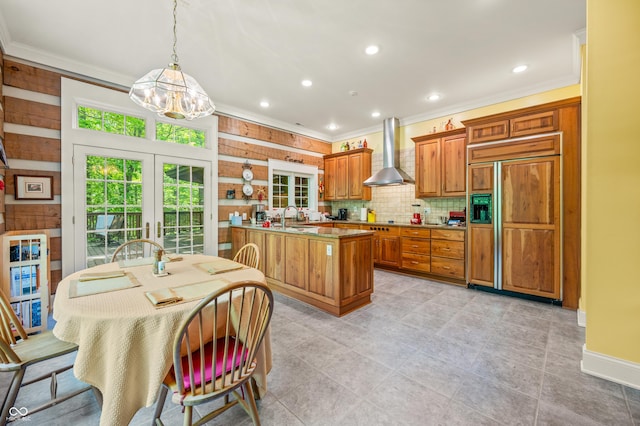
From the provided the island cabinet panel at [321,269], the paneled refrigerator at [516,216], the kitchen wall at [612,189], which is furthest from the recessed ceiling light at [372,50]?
the island cabinet panel at [321,269]

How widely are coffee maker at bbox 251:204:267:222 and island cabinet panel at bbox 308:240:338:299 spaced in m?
1.98

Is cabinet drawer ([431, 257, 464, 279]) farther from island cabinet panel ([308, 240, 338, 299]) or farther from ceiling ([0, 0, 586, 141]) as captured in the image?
ceiling ([0, 0, 586, 141])

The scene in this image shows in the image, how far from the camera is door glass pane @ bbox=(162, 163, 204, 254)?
4035 mm

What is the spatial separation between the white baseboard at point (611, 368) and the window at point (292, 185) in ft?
15.7

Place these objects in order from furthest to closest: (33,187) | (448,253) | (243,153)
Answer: (243,153) < (448,253) < (33,187)

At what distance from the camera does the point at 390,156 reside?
17.8 ft

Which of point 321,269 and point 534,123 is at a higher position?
point 534,123

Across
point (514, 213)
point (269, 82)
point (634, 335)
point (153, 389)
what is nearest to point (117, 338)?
point (153, 389)

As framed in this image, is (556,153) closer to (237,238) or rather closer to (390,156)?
(390,156)

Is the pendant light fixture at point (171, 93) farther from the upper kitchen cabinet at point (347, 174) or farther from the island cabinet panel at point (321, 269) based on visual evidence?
the upper kitchen cabinet at point (347, 174)

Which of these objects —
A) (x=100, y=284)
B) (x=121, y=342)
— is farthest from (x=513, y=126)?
(x=100, y=284)

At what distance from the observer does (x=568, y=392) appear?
1.83 m

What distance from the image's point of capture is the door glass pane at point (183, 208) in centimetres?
404

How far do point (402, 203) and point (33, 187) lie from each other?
5561 millimetres
